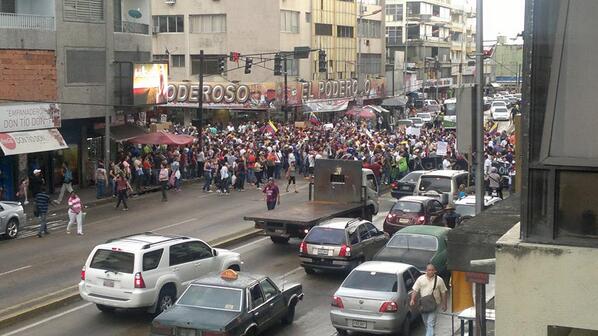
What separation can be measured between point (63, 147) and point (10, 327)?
1651 centimetres

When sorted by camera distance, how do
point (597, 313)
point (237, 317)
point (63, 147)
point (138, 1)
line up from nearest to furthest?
point (597, 313) < point (237, 317) < point (63, 147) < point (138, 1)

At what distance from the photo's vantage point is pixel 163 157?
3634cm

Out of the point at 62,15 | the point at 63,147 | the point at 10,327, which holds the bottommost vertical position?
the point at 10,327

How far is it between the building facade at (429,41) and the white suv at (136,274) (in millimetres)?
83625

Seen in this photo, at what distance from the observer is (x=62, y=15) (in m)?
32.9

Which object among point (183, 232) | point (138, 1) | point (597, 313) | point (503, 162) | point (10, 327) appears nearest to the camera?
point (597, 313)

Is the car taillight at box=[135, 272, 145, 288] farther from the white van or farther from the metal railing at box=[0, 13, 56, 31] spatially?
the metal railing at box=[0, 13, 56, 31]

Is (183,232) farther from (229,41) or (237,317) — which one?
(229,41)

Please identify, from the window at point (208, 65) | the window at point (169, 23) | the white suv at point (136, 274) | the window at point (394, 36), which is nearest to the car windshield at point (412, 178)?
the white suv at point (136, 274)

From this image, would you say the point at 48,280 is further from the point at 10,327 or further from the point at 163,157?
the point at 163,157

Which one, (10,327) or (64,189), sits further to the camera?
(64,189)

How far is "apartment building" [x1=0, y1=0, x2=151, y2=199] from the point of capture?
30547 millimetres

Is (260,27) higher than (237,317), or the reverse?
(260,27)

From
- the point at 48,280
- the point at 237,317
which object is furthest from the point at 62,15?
the point at 237,317
